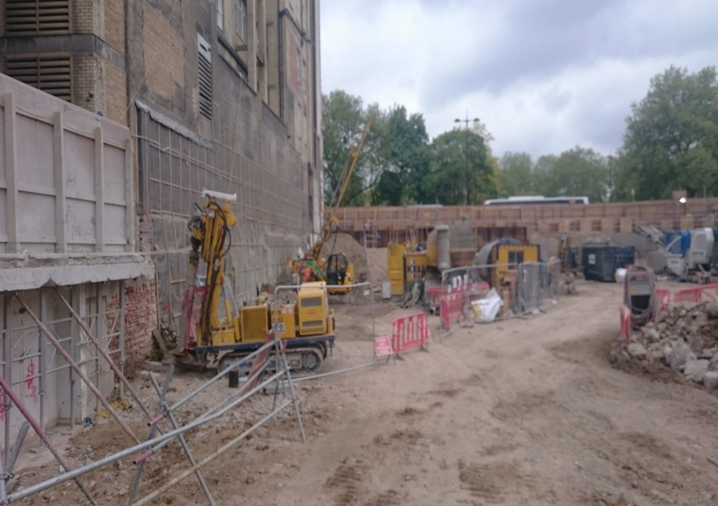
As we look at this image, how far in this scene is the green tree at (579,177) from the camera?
9356cm

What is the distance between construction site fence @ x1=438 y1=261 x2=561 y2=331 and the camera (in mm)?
18625

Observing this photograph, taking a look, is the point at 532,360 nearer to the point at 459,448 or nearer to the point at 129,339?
the point at 459,448

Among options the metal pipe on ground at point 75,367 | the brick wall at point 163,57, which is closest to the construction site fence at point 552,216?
the brick wall at point 163,57

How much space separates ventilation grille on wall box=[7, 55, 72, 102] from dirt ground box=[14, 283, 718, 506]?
579cm

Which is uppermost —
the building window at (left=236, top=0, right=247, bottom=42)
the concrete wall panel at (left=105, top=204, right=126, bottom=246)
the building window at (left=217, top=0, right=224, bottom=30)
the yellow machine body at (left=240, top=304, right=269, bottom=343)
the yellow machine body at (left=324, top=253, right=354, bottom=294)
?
the building window at (left=236, top=0, right=247, bottom=42)

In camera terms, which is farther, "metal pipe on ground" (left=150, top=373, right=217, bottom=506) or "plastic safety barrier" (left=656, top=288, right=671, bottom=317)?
"plastic safety barrier" (left=656, top=288, right=671, bottom=317)

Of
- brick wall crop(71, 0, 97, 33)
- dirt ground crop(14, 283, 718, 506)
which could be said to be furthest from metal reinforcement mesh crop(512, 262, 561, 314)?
brick wall crop(71, 0, 97, 33)

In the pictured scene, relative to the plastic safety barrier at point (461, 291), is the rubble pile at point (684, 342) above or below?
below

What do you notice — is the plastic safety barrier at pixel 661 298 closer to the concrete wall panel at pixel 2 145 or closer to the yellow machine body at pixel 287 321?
the yellow machine body at pixel 287 321

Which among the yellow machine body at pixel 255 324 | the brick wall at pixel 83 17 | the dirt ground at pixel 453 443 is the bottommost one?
the dirt ground at pixel 453 443

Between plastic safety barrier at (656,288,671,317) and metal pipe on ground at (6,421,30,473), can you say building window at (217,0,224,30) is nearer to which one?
plastic safety barrier at (656,288,671,317)

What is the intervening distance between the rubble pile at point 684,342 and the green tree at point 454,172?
5166 cm

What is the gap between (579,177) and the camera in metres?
94.7

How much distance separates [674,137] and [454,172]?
22.0m
